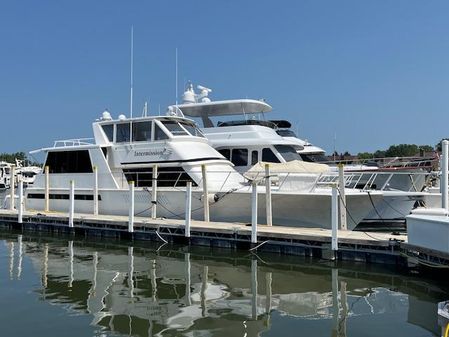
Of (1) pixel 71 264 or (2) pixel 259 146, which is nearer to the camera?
(1) pixel 71 264

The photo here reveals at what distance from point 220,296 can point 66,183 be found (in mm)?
11057

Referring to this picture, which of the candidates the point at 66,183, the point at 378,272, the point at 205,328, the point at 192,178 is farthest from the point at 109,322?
the point at 66,183

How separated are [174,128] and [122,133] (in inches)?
78.9

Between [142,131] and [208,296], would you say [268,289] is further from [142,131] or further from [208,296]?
[142,131]

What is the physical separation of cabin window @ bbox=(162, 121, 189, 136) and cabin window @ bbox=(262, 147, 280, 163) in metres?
3.55

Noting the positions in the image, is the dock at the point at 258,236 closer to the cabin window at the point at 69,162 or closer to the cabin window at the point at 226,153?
the cabin window at the point at 69,162

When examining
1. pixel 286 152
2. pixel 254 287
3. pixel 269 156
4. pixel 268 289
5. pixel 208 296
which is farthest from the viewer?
pixel 286 152

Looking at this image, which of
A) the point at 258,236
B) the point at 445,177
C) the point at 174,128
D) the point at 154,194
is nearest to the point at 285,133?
the point at 174,128

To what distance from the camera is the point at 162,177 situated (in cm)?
1563

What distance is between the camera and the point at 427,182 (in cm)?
1866

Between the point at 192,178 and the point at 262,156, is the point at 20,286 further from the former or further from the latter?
the point at 262,156

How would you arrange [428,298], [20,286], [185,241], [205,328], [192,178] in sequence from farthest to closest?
[192,178] < [185,241] < [20,286] < [428,298] < [205,328]

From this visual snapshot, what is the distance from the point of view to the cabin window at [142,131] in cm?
1619

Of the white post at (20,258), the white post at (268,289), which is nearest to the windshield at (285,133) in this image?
the white post at (20,258)
